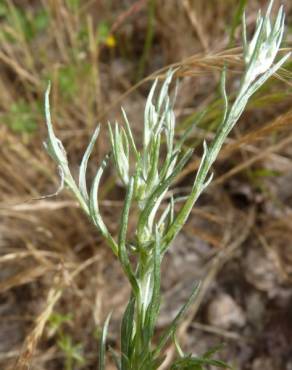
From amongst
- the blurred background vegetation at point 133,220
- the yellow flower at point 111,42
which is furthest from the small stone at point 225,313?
the yellow flower at point 111,42

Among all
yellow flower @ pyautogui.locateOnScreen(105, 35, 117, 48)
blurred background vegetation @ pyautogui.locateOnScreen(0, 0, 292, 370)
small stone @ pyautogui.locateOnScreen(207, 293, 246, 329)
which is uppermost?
yellow flower @ pyautogui.locateOnScreen(105, 35, 117, 48)

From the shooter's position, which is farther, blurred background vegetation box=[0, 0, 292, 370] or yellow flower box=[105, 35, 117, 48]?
yellow flower box=[105, 35, 117, 48]

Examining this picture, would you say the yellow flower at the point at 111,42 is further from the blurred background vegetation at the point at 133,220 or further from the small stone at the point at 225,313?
the small stone at the point at 225,313

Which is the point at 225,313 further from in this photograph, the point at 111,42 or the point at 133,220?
the point at 111,42

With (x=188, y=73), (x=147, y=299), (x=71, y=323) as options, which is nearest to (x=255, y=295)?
(x=71, y=323)

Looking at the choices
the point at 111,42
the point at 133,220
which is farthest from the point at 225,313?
the point at 111,42

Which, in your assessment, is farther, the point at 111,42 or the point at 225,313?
the point at 111,42

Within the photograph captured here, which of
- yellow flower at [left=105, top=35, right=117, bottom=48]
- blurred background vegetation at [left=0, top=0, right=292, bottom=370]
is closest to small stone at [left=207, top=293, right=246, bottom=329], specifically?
blurred background vegetation at [left=0, top=0, right=292, bottom=370]

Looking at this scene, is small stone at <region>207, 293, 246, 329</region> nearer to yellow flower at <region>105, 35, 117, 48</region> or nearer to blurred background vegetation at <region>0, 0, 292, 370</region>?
blurred background vegetation at <region>0, 0, 292, 370</region>

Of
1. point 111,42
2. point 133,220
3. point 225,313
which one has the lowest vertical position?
point 225,313
